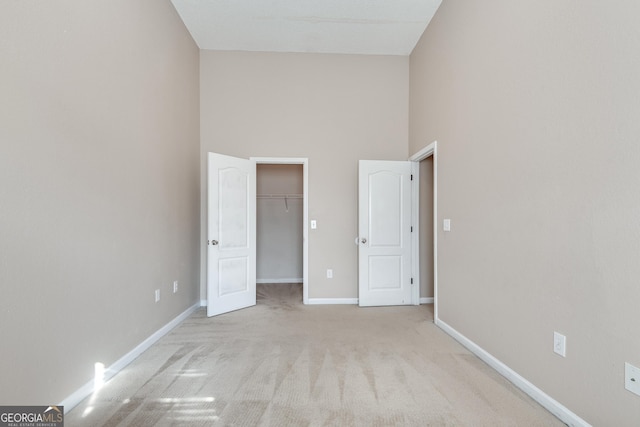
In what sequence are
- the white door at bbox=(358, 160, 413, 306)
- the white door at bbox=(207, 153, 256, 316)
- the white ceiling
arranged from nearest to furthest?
the white ceiling → the white door at bbox=(207, 153, 256, 316) → the white door at bbox=(358, 160, 413, 306)

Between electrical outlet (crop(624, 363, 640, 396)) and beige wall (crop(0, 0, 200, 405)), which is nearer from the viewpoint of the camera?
electrical outlet (crop(624, 363, 640, 396))

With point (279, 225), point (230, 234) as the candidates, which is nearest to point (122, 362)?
point (230, 234)

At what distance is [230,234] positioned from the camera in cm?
359

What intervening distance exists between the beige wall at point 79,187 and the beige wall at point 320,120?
100 centimetres

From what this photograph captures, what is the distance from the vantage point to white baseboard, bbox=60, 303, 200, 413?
1.70 meters

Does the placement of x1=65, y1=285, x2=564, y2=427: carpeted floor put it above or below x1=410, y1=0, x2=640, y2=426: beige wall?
below

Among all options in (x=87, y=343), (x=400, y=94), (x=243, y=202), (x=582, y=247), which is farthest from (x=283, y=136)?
(x=582, y=247)

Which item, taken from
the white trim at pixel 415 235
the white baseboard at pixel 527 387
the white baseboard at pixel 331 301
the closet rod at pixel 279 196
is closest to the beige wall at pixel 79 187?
the white baseboard at pixel 331 301

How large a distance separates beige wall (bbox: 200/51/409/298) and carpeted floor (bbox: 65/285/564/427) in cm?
126

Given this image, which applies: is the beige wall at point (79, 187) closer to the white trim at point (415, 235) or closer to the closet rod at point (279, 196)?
the closet rod at point (279, 196)

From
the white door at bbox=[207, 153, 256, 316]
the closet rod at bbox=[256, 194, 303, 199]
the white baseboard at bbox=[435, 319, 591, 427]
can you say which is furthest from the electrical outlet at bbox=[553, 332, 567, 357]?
the closet rod at bbox=[256, 194, 303, 199]

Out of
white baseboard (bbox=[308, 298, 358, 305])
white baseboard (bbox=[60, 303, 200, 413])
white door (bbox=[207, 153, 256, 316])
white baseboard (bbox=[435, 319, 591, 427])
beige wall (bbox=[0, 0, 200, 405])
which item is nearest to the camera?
beige wall (bbox=[0, 0, 200, 405])

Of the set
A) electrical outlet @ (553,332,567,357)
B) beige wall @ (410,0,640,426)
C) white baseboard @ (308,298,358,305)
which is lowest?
white baseboard @ (308,298,358,305)

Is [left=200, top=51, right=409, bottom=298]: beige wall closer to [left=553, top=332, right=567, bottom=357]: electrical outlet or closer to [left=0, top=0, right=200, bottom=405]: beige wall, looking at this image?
[left=0, top=0, right=200, bottom=405]: beige wall
